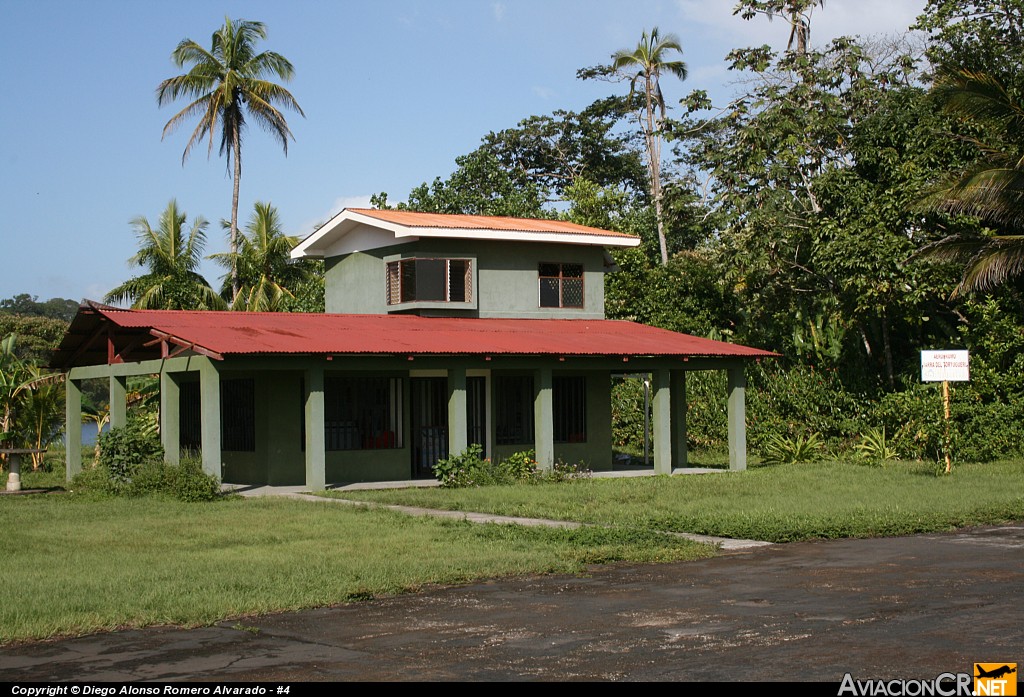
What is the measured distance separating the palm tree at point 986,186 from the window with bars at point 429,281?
9.97 m

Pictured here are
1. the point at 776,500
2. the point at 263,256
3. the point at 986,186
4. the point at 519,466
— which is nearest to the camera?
the point at 776,500

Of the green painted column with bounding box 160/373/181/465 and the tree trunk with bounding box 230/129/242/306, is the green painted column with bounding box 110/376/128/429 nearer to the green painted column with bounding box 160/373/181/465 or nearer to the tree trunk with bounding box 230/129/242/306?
the green painted column with bounding box 160/373/181/465

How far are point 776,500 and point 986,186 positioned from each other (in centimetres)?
899

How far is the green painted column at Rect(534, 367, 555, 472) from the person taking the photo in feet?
78.2

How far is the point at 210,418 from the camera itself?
20.6m

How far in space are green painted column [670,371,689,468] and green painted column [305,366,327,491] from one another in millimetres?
9775

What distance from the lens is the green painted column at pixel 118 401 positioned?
951 inches

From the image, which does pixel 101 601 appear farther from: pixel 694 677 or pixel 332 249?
pixel 332 249

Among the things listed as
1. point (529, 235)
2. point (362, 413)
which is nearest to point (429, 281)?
point (529, 235)

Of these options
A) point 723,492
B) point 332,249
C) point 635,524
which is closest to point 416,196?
point 332,249

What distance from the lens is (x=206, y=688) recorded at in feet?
23.2

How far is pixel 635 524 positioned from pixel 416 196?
32114mm

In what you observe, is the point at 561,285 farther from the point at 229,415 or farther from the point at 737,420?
the point at 229,415

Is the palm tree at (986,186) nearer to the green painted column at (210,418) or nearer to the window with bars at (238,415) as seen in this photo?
the window with bars at (238,415)
